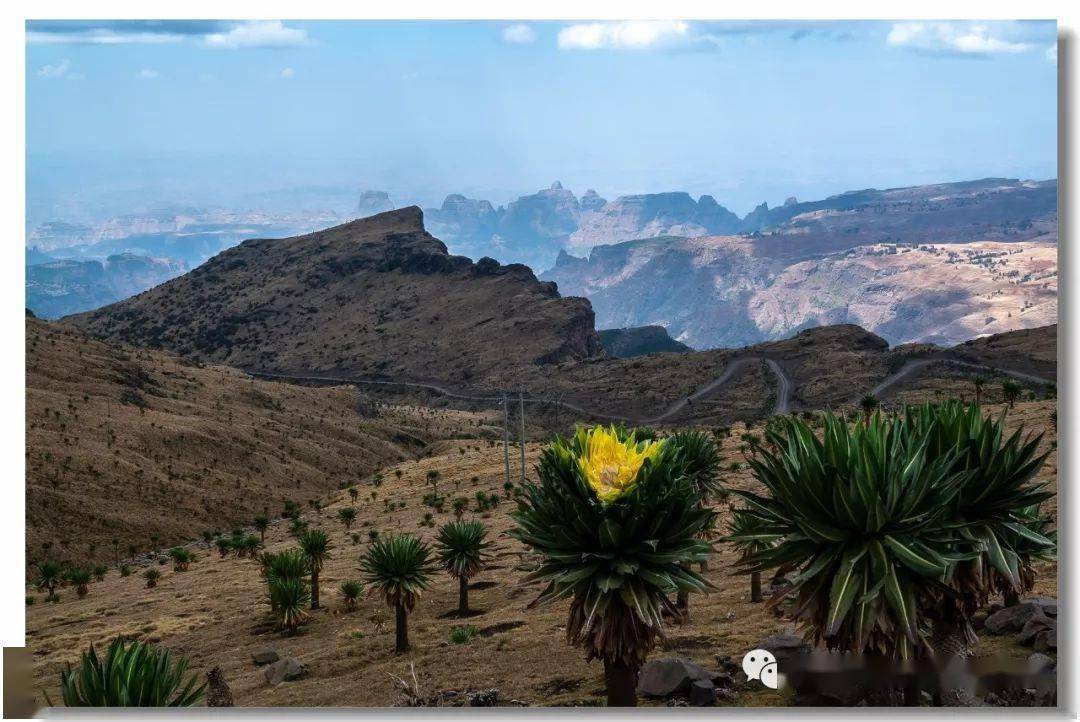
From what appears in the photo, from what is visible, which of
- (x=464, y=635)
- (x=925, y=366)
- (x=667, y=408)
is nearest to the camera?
(x=464, y=635)

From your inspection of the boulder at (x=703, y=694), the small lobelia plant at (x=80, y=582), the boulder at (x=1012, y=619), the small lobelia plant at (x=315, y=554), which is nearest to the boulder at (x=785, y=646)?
the boulder at (x=703, y=694)

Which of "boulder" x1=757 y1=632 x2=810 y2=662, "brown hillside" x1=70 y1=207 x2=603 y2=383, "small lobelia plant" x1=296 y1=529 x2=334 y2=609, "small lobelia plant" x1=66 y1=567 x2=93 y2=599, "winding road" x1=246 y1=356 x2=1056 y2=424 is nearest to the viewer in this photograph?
"boulder" x1=757 y1=632 x2=810 y2=662

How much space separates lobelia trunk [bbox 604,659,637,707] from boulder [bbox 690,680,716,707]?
0.85 metres

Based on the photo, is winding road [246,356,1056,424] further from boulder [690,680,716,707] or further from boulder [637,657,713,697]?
boulder [690,680,716,707]

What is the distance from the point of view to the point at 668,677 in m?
12.6

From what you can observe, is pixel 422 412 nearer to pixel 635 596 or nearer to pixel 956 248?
pixel 635 596

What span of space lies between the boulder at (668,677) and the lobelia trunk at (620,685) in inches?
27.2

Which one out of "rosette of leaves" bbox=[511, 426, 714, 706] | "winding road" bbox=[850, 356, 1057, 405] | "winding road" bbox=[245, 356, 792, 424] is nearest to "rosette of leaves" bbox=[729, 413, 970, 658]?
"rosette of leaves" bbox=[511, 426, 714, 706]

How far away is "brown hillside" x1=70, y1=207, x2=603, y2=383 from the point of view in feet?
426

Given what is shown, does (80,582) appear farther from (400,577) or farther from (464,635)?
(464,635)

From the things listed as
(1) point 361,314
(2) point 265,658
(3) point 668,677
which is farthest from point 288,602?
(1) point 361,314

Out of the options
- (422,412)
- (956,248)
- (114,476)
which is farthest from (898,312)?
(114,476)

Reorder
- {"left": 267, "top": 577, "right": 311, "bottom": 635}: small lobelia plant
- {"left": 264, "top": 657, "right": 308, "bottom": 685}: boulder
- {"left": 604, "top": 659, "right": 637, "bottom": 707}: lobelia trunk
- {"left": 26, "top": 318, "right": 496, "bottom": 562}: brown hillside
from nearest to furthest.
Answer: {"left": 604, "top": 659, "right": 637, "bottom": 707}: lobelia trunk → {"left": 264, "top": 657, "right": 308, "bottom": 685}: boulder → {"left": 267, "top": 577, "right": 311, "bottom": 635}: small lobelia plant → {"left": 26, "top": 318, "right": 496, "bottom": 562}: brown hillside

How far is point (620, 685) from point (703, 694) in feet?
A: 3.83
